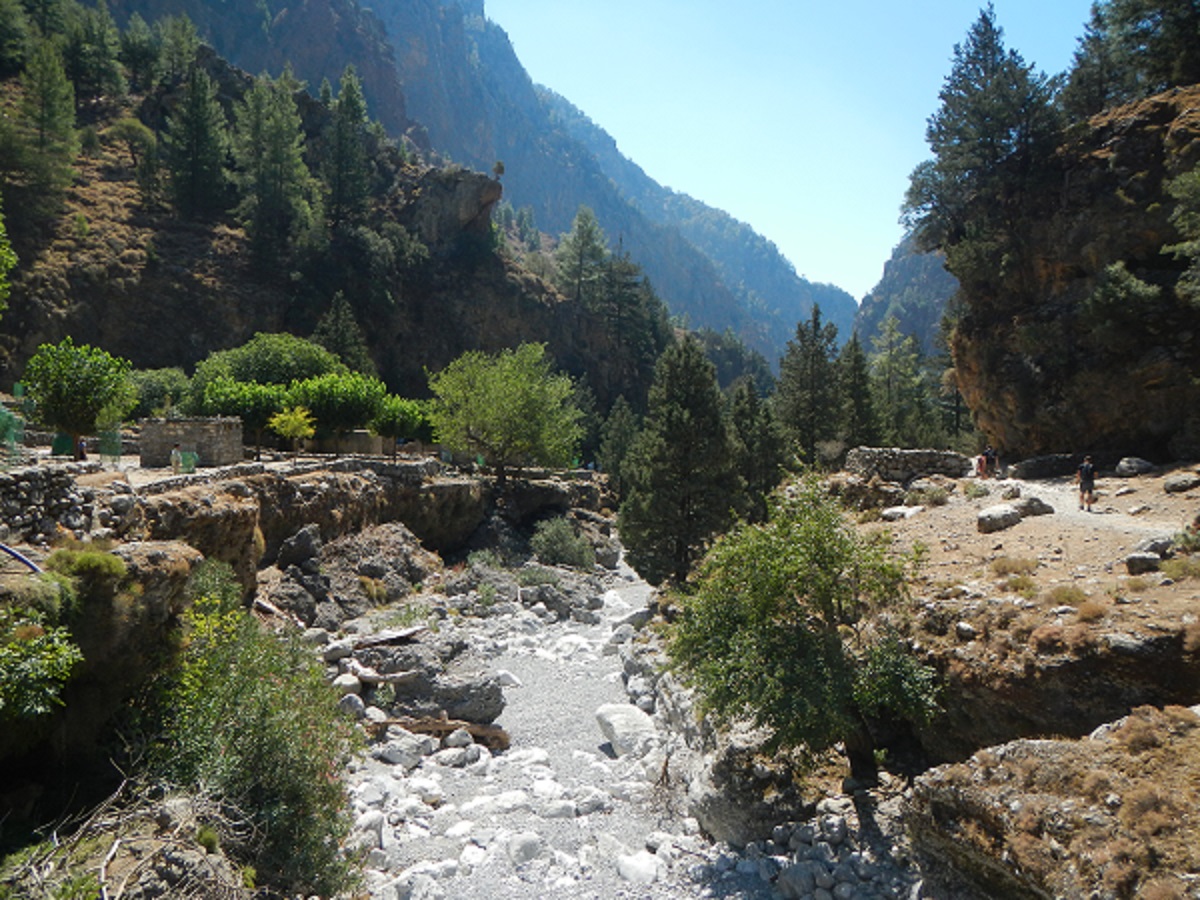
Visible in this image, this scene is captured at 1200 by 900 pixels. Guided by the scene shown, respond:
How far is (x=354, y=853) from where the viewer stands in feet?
29.3

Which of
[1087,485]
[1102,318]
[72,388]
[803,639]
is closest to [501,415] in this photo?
[72,388]

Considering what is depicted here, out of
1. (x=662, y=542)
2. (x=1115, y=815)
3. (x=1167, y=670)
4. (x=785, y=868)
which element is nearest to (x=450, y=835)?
(x=785, y=868)

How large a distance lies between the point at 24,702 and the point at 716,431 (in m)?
22.1

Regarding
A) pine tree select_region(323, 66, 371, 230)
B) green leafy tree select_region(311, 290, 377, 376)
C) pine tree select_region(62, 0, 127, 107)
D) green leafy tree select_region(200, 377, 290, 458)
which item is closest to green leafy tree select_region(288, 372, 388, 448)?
green leafy tree select_region(200, 377, 290, 458)

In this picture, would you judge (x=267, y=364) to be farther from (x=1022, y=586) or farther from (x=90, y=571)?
(x=1022, y=586)

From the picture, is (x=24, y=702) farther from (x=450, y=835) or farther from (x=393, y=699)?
(x=393, y=699)

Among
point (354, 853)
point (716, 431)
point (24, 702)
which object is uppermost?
point (716, 431)

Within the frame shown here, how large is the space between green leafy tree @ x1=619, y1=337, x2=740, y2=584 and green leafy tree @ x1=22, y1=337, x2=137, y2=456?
17313 millimetres

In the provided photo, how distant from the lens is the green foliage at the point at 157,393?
132ft

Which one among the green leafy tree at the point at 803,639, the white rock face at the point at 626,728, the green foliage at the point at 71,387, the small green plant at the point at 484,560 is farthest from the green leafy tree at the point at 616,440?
the green leafy tree at the point at 803,639

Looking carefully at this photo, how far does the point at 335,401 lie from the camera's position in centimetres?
3803

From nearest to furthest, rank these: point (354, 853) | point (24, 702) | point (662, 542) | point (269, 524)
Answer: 1. point (24, 702)
2. point (354, 853)
3. point (269, 524)
4. point (662, 542)

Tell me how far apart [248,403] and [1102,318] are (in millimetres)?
37478

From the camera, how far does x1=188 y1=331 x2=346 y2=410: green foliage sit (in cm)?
4166
